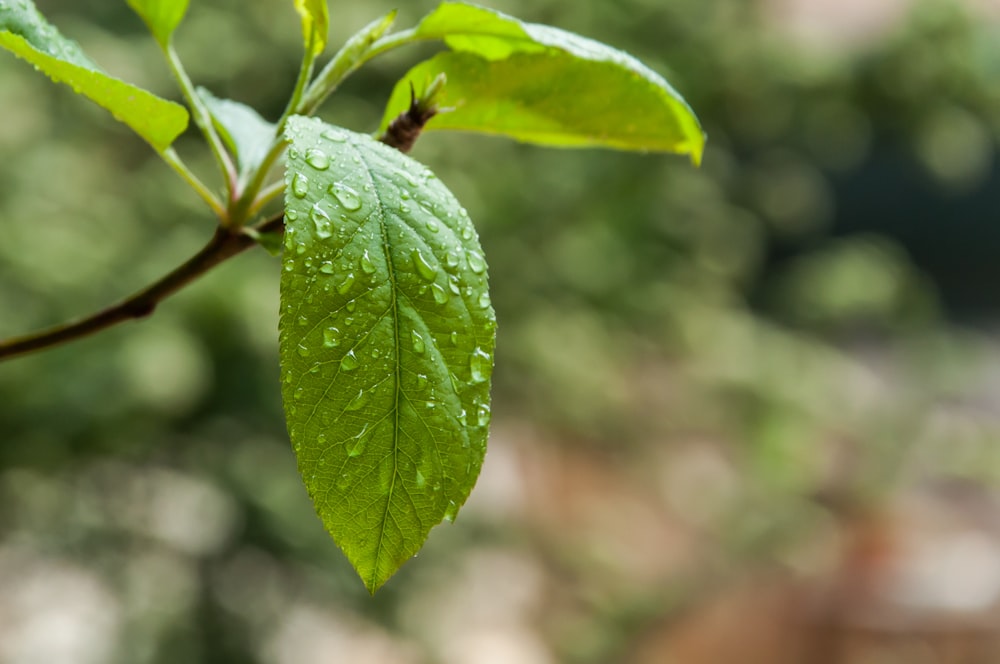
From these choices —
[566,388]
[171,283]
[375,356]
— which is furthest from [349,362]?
[566,388]

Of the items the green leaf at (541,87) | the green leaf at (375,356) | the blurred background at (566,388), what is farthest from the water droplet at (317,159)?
the blurred background at (566,388)

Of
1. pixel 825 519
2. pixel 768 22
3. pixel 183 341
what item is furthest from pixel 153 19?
pixel 825 519

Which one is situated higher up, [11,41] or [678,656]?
[11,41]

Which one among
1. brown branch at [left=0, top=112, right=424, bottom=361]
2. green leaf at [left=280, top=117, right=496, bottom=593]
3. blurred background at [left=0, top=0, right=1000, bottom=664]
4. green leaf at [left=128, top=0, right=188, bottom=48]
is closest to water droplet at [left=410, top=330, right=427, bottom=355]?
green leaf at [left=280, top=117, right=496, bottom=593]

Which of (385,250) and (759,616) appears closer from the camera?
(385,250)

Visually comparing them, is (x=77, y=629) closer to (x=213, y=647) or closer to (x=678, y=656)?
(x=213, y=647)

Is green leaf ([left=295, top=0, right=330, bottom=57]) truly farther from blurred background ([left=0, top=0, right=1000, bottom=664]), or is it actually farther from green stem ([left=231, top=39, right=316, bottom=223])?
blurred background ([left=0, top=0, right=1000, bottom=664])
